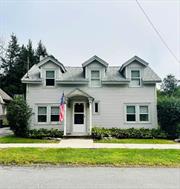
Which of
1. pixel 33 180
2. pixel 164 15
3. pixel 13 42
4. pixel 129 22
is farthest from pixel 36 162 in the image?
pixel 13 42

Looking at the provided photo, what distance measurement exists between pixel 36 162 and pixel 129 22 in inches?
294

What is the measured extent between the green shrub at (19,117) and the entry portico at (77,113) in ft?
10.5

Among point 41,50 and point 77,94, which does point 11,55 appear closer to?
point 41,50

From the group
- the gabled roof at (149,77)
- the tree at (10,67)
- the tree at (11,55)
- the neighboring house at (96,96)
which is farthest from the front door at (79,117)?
the tree at (11,55)

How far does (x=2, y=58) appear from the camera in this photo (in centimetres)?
6303

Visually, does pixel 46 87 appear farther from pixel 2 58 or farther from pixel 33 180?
pixel 2 58

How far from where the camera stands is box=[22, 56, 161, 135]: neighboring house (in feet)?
74.3

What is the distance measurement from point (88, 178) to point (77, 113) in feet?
47.0

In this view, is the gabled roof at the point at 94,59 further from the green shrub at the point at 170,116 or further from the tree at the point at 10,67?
the tree at the point at 10,67

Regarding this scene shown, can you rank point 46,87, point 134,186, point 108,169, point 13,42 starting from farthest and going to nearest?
point 13,42 → point 46,87 → point 108,169 → point 134,186

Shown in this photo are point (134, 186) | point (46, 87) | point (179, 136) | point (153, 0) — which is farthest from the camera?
point (46, 87)

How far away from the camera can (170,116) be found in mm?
21781

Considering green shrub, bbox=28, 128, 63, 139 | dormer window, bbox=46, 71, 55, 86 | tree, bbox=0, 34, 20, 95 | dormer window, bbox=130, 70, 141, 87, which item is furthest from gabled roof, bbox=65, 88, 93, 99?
tree, bbox=0, 34, 20, 95

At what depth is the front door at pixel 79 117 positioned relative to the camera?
A: 22.3m
